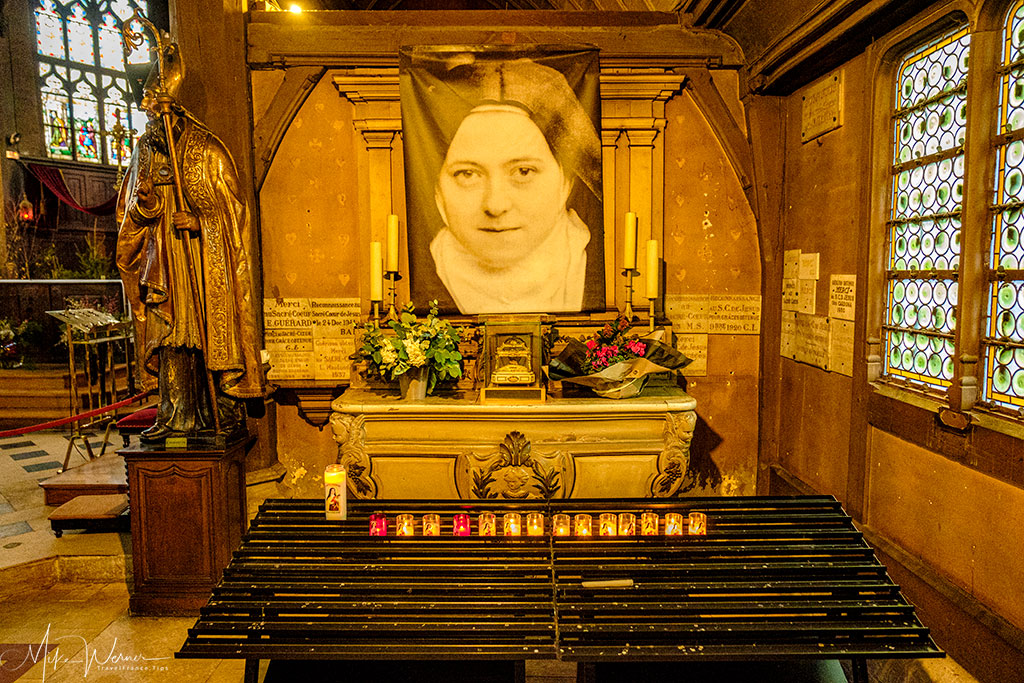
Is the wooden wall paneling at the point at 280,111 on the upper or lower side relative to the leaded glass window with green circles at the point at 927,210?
upper

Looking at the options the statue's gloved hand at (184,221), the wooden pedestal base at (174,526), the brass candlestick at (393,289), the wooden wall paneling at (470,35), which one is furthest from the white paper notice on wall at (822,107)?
the wooden pedestal base at (174,526)

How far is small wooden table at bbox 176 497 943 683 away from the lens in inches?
68.1

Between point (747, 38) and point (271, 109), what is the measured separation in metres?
3.19

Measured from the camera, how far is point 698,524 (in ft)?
7.20

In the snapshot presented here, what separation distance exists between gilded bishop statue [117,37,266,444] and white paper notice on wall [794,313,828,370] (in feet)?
10.8

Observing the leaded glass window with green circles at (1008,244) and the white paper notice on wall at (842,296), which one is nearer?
the leaded glass window with green circles at (1008,244)

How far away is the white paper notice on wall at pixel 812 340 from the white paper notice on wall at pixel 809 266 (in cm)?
25

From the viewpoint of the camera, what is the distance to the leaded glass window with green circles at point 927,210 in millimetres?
2643

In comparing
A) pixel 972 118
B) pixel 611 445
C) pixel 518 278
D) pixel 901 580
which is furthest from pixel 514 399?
pixel 972 118

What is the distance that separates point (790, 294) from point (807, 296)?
209 mm

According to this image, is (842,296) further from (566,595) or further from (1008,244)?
(566,595)

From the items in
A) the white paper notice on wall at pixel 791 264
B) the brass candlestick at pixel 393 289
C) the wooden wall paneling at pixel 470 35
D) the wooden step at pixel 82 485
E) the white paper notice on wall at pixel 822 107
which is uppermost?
the wooden wall paneling at pixel 470 35

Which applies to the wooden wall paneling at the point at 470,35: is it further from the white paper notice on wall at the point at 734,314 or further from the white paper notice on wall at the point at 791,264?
the white paper notice on wall at the point at 734,314

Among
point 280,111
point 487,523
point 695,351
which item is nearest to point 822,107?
point 695,351
